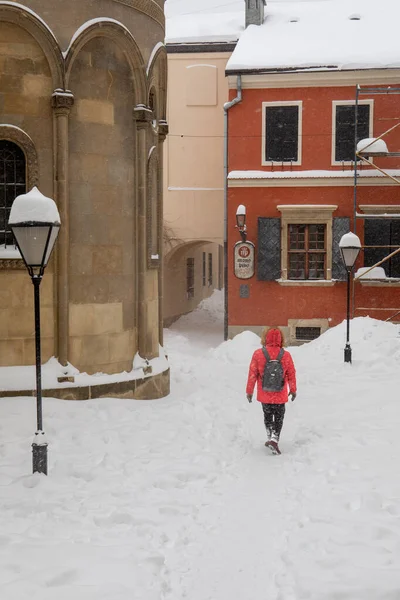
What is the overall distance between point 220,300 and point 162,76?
18.7 m

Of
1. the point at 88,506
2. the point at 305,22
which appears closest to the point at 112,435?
the point at 88,506

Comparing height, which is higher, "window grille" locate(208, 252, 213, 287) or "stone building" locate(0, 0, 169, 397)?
"stone building" locate(0, 0, 169, 397)

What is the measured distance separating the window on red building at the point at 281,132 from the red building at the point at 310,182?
0.09ft

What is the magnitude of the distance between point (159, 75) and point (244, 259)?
7225mm

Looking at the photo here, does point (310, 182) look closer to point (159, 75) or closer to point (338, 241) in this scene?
point (338, 241)

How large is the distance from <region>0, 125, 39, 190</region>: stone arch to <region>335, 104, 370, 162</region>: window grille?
34.3 ft

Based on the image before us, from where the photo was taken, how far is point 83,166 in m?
10.1

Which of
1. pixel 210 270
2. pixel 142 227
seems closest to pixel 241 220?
pixel 142 227

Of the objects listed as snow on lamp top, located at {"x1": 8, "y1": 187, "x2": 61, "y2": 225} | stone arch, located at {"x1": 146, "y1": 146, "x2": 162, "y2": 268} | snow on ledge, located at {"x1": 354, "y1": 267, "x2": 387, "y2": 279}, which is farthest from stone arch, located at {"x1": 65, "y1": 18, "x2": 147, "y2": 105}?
snow on ledge, located at {"x1": 354, "y1": 267, "x2": 387, "y2": 279}

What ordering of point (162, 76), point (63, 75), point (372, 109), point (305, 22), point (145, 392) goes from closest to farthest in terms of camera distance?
1. point (63, 75)
2. point (145, 392)
3. point (162, 76)
4. point (372, 109)
5. point (305, 22)

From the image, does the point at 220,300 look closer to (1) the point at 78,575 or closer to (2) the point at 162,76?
(2) the point at 162,76

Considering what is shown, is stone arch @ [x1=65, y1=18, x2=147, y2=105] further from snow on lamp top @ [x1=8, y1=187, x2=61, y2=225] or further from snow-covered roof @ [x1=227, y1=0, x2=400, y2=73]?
snow-covered roof @ [x1=227, y1=0, x2=400, y2=73]

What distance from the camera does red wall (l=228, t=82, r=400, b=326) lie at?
17.9 meters

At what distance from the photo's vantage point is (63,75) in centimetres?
973
